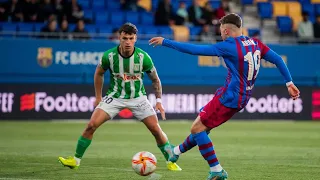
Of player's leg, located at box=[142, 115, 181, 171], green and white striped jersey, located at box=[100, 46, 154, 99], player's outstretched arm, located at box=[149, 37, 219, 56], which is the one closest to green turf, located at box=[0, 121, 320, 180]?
player's leg, located at box=[142, 115, 181, 171]

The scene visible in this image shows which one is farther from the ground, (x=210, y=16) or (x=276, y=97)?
(x=210, y=16)

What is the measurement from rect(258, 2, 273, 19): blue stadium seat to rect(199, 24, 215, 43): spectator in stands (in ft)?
12.2

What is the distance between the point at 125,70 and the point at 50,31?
12.5m

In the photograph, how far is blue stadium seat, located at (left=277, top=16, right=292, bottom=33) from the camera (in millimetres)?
27359

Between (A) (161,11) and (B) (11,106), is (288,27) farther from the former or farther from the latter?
(B) (11,106)

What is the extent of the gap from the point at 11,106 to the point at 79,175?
1199 centimetres

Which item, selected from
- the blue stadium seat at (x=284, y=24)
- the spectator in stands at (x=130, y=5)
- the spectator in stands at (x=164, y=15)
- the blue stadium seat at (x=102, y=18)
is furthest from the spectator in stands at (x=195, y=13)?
the blue stadium seat at (x=284, y=24)

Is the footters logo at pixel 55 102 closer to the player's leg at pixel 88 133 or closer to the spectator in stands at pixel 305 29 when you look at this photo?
the spectator in stands at pixel 305 29

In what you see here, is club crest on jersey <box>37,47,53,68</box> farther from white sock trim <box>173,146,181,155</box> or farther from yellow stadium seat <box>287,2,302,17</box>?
white sock trim <box>173,146,181,155</box>

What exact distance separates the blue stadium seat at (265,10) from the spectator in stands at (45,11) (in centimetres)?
822

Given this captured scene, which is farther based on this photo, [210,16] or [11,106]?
[210,16]

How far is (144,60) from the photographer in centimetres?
1088

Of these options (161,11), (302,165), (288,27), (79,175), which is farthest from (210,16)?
(79,175)

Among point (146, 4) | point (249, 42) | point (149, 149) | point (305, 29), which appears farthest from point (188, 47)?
point (146, 4)
